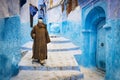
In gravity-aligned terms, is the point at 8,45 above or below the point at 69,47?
above

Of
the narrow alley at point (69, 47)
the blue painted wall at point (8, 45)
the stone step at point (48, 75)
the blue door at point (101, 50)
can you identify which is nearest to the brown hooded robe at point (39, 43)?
the narrow alley at point (69, 47)

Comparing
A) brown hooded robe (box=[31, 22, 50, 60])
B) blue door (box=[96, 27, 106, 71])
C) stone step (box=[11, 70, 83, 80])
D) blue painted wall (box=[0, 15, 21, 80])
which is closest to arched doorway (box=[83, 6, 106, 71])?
blue door (box=[96, 27, 106, 71])

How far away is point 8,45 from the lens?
5.04 meters

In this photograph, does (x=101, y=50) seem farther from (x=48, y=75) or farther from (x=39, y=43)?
(x=48, y=75)

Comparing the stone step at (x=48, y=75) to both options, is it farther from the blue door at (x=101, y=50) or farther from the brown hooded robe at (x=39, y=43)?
the blue door at (x=101, y=50)

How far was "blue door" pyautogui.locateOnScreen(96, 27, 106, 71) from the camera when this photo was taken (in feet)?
→ 27.3

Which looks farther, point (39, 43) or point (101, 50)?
point (101, 50)

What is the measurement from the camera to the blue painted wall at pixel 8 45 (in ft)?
14.7

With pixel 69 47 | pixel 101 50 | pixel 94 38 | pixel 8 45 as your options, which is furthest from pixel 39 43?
pixel 69 47

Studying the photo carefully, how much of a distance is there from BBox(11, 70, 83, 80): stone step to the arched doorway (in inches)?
99.9

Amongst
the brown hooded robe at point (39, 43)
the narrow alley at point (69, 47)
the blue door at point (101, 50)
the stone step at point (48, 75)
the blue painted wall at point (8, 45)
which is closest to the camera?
the blue painted wall at point (8, 45)

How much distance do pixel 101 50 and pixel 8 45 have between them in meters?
5.00

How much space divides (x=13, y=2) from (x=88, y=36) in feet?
18.1

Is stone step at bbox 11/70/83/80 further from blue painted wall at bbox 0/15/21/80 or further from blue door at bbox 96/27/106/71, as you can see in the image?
blue door at bbox 96/27/106/71
